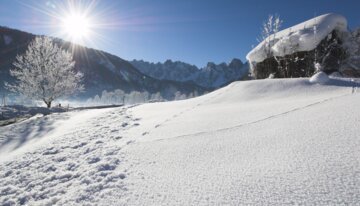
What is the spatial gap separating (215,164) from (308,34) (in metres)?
12.4

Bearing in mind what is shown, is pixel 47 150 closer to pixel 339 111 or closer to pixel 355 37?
pixel 339 111

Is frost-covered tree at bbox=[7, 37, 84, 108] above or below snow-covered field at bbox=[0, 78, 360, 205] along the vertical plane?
above

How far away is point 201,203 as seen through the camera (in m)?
2.36

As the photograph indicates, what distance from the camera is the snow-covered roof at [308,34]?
43.1 ft

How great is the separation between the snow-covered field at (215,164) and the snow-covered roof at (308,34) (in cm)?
958

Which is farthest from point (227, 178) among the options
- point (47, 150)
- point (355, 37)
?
point (355, 37)

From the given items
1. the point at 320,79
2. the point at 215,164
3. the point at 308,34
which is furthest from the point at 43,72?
the point at 215,164

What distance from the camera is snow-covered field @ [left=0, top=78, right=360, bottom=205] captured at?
7.73 ft

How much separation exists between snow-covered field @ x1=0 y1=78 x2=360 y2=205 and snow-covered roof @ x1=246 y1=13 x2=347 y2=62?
958 cm

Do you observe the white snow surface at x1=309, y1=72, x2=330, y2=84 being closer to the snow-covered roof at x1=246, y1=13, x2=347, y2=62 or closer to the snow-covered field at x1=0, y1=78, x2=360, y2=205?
the snow-covered field at x1=0, y1=78, x2=360, y2=205

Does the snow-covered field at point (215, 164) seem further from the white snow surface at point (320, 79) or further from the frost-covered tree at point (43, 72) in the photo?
the frost-covered tree at point (43, 72)

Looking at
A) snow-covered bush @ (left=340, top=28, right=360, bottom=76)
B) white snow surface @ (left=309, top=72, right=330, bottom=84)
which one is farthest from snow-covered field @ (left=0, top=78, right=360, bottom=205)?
snow-covered bush @ (left=340, top=28, right=360, bottom=76)

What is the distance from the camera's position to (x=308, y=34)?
13266 millimetres

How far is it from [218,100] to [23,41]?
19063 cm
